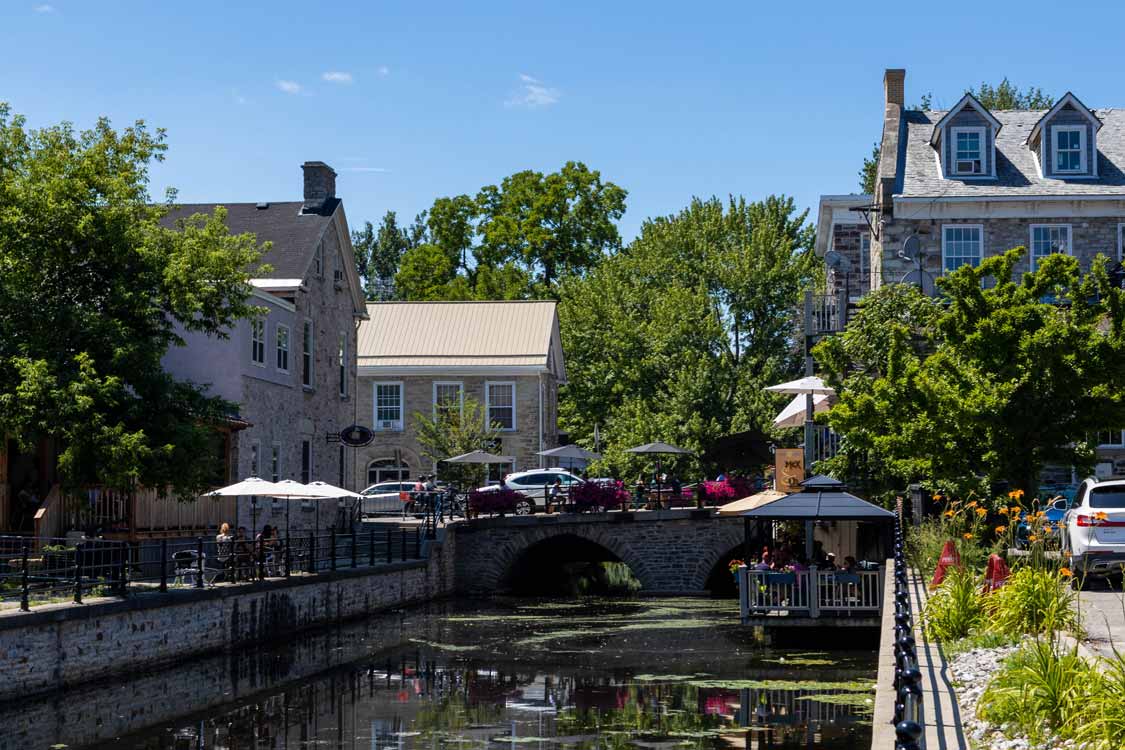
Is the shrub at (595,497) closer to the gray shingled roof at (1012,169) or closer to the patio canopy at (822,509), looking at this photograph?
the gray shingled roof at (1012,169)

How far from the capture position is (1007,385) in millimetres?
25250

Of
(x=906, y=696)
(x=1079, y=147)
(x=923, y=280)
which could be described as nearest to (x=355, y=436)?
(x=923, y=280)

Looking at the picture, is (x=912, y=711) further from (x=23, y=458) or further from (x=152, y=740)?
(x=23, y=458)

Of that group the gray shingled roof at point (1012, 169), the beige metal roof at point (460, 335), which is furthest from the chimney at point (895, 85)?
the beige metal roof at point (460, 335)

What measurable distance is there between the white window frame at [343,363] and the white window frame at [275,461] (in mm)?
6588

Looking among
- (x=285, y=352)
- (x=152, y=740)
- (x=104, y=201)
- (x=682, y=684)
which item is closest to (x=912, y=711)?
(x=152, y=740)

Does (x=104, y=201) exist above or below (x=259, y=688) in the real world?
above

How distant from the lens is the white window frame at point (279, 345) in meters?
37.9

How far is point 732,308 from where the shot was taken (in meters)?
57.2

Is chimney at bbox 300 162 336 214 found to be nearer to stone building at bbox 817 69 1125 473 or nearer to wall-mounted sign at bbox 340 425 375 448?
wall-mounted sign at bbox 340 425 375 448

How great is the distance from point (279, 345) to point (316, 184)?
21.9ft

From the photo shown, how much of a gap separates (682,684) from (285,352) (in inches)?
788

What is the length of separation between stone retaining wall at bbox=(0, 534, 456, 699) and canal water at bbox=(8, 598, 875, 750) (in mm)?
367

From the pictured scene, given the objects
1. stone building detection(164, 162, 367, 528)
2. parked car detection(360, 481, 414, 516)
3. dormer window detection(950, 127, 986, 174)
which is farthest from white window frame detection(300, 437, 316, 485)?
dormer window detection(950, 127, 986, 174)
